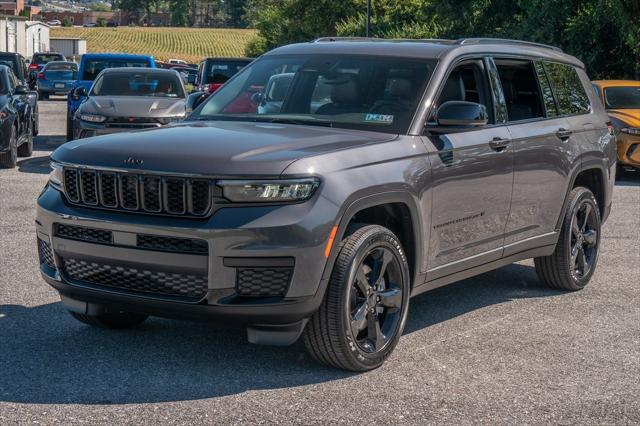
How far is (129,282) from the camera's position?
570 centimetres

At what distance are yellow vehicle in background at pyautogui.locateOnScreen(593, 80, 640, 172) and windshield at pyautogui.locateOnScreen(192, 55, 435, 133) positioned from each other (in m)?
10.9

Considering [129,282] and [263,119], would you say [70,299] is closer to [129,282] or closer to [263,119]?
[129,282]

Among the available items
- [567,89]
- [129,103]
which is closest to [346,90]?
[567,89]

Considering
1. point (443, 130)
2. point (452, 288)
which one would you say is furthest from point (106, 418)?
point (452, 288)

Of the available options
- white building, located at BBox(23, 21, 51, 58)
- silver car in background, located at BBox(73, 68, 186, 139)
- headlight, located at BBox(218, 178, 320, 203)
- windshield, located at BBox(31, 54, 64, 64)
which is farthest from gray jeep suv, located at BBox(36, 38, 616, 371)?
white building, located at BBox(23, 21, 51, 58)

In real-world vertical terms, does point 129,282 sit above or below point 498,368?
above

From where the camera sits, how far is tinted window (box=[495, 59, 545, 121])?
7.62 meters

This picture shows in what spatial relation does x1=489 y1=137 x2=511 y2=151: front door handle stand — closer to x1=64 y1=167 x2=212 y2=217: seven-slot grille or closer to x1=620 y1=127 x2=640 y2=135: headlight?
x1=64 y1=167 x2=212 y2=217: seven-slot grille

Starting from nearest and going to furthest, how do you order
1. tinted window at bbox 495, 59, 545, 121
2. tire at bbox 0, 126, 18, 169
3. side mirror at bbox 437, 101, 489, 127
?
1. side mirror at bbox 437, 101, 489, 127
2. tinted window at bbox 495, 59, 545, 121
3. tire at bbox 0, 126, 18, 169

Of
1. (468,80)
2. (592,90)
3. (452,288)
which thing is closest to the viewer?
(468,80)

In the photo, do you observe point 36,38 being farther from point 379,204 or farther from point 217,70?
point 379,204

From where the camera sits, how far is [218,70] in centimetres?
2403

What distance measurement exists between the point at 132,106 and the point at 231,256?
11492 mm

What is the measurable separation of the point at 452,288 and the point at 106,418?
395 cm
